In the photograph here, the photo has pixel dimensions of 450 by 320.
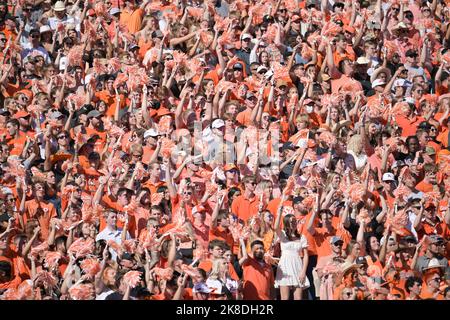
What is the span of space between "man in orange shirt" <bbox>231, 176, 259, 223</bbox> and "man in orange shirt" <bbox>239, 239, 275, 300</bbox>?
2.47ft

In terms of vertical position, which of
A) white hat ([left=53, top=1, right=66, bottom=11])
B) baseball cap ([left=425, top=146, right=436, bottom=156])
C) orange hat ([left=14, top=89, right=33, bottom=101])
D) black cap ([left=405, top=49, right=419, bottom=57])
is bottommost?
baseball cap ([left=425, top=146, right=436, bottom=156])

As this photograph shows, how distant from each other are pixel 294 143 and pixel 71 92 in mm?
3174

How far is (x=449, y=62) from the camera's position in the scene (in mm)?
18938

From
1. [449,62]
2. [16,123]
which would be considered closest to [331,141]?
[449,62]

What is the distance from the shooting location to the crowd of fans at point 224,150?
1527 cm

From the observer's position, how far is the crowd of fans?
15.3m

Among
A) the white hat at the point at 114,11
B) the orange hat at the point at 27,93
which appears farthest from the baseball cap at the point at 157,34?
the orange hat at the point at 27,93

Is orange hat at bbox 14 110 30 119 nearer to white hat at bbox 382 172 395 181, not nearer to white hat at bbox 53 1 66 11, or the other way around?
white hat at bbox 53 1 66 11

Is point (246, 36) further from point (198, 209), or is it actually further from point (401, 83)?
point (198, 209)

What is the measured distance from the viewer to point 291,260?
15383 millimetres

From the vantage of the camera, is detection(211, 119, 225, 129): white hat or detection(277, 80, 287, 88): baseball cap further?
detection(277, 80, 287, 88): baseball cap

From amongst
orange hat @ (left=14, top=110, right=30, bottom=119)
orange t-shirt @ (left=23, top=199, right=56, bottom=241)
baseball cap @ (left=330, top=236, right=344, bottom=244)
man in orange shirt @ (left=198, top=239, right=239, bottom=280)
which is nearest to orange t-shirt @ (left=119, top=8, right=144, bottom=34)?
orange hat @ (left=14, top=110, right=30, bottom=119)

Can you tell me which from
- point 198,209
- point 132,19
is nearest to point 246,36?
point 132,19
